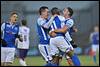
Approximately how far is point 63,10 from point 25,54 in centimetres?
366

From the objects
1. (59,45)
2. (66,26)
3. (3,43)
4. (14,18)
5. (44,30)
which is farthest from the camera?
(3,43)

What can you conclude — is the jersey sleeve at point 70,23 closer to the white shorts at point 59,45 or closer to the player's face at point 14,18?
the white shorts at point 59,45

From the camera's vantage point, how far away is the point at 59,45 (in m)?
9.02

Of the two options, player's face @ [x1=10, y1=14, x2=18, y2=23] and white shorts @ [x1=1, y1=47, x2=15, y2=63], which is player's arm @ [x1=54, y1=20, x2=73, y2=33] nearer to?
player's face @ [x1=10, y1=14, x2=18, y2=23]

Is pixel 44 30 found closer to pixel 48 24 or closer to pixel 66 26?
pixel 48 24

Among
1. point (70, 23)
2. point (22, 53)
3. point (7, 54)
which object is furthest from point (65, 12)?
point (22, 53)

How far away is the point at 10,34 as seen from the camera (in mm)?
9547

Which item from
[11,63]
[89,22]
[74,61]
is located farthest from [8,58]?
[89,22]

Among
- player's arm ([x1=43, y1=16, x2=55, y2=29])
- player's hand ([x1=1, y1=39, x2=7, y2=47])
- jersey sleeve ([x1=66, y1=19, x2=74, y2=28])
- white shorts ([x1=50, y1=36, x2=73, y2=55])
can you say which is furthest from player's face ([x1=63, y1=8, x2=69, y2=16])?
player's hand ([x1=1, y1=39, x2=7, y2=47])

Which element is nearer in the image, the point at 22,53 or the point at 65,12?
the point at 65,12

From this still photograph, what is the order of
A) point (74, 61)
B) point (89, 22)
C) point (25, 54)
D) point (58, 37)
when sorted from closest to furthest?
point (58, 37) < point (74, 61) < point (25, 54) < point (89, 22)

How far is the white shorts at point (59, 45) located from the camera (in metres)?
8.89

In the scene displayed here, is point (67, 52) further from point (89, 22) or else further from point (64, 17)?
point (89, 22)

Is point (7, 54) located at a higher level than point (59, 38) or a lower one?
lower
